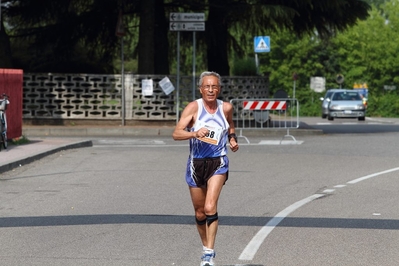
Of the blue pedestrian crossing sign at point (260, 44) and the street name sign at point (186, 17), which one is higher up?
the street name sign at point (186, 17)

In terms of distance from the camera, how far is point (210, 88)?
329 inches

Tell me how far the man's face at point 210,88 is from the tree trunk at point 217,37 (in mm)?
22045

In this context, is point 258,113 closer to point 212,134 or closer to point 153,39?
point 153,39

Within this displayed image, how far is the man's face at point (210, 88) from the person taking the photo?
836 centimetres

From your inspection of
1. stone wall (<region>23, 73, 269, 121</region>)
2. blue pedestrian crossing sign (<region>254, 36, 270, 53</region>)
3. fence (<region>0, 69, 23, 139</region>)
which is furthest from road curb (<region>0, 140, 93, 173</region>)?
blue pedestrian crossing sign (<region>254, 36, 270, 53</region>)

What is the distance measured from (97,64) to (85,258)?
2562 cm

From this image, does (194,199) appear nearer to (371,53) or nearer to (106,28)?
(106,28)

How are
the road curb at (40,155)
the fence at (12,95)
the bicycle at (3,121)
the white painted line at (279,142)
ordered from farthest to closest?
the white painted line at (279,142) → the fence at (12,95) → the bicycle at (3,121) → the road curb at (40,155)

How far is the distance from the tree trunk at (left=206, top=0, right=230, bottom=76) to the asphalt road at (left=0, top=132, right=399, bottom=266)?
10530 millimetres

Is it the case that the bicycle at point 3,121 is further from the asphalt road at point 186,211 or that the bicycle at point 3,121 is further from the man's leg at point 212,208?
the man's leg at point 212,208

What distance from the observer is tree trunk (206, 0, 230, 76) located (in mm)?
31094

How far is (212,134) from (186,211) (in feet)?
13.2

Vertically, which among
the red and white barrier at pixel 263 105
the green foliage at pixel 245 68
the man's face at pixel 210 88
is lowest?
the red and white barrier at pixel 263 105

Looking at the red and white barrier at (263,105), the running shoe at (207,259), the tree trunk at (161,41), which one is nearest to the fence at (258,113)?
the red and white barrier at (263,105)
